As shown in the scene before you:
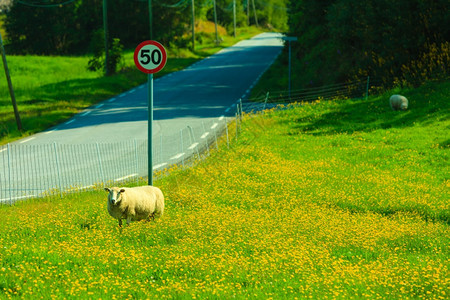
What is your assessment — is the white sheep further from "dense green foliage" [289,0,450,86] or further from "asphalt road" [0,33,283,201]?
"dense green foliage" [289,0,450,86]

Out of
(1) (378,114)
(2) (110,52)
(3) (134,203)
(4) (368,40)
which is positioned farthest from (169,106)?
(3) (134,203)

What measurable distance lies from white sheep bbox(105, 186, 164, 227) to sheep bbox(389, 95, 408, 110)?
Result: 49.0ft

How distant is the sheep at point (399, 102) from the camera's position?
79.4 ft

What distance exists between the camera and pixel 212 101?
109ft

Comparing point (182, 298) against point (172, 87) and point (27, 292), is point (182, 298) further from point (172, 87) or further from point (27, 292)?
point (172, 87)

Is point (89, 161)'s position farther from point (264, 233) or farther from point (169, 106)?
point (169, 106)

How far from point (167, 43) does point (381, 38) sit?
119 feet

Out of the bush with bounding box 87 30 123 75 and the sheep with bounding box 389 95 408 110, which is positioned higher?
the bush with bounding box 87 30 123 75

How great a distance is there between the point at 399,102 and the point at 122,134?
11.7 meters

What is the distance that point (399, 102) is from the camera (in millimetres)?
24234

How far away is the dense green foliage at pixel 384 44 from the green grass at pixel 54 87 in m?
12.8

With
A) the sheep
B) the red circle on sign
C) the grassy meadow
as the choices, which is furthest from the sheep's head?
the sheep

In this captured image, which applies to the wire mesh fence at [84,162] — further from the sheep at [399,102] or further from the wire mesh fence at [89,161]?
the sheep at [399,102]

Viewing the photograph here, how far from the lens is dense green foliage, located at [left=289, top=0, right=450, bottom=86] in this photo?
27984 mm
